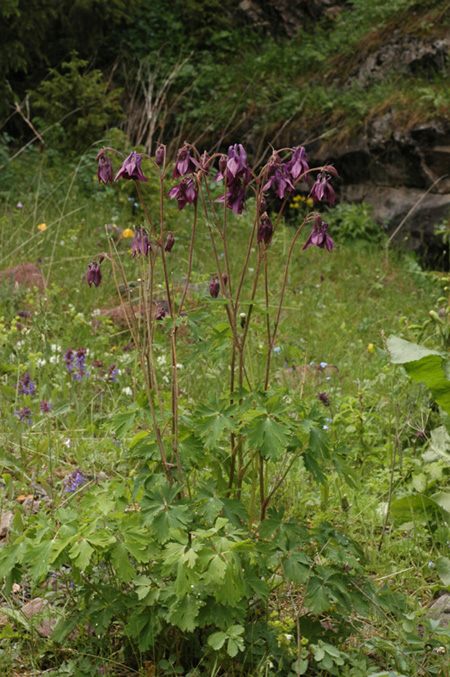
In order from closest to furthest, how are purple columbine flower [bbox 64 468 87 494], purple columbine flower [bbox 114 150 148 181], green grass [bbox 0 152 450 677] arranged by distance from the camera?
1. purple columbine flower [bbox 114 150 148 181]
2. green grass [bbox 0 152 450 677]
3. purple columbine flower [bbox 64 468 87 494]

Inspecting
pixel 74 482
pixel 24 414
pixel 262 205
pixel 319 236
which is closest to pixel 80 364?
pixel 24 414

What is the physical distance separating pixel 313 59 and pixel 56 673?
9.05 metres

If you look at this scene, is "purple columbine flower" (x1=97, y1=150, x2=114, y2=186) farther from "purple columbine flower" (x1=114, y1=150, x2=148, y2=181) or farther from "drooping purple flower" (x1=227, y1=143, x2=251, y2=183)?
"drooping purple flower" (x1=227, y1=143, x2=251, y2=183)

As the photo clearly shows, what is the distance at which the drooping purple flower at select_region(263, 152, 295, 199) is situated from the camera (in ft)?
5.60

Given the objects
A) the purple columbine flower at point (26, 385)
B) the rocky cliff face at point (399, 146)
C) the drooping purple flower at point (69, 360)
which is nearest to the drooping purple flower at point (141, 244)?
the purple columbine flower at point (26, 385)

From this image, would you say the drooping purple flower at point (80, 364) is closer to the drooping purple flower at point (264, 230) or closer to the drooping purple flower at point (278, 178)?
the drooping purple flower at point (264, 230)

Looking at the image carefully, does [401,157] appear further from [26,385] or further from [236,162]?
[236,162]

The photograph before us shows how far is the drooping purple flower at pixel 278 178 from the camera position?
67.2 inches

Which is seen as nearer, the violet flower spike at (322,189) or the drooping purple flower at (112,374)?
the violet flower spike at (322,189)

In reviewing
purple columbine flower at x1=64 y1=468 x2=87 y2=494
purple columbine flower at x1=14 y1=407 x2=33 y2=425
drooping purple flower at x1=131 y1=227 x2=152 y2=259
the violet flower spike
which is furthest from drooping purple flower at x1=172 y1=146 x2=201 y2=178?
purple columbine flower at x1=14 y1=407 x2=33 y2=425

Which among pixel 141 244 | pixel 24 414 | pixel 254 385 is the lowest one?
pixel 24 414

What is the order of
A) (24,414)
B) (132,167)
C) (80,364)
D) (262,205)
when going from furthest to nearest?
(80,364) → (24,414) → (262,205) → (132,167)

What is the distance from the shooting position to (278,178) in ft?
5.65

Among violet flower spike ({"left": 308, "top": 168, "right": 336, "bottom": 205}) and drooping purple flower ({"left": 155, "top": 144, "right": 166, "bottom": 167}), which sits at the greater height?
drooping purple flower ({"left": 155, "top": 144, "right": 166, "bottom": 167})
